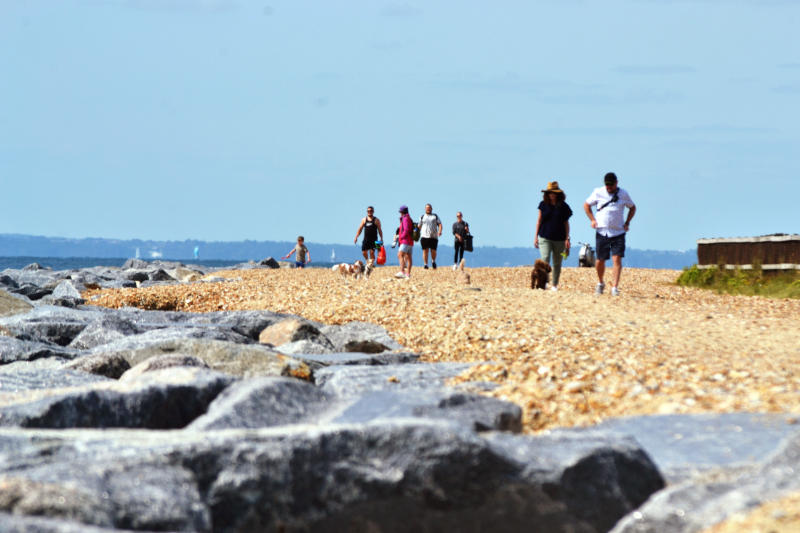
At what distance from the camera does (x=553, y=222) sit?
15.0 metres

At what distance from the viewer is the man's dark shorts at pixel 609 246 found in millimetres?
13562

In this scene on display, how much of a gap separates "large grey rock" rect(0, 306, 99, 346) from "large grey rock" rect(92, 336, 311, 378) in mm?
2117

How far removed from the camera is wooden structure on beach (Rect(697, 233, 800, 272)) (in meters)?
19.5

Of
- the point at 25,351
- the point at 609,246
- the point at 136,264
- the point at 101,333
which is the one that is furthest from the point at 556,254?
the point at 136,264

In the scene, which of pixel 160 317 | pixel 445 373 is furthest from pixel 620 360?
pixel 160 317

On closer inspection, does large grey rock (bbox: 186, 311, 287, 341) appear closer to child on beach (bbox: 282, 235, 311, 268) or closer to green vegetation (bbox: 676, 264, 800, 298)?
green vegetation (bbox: 676, 264, 800, 298)

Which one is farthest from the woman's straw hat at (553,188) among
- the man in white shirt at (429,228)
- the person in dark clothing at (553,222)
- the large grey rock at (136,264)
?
the large grey rock at (136,264)

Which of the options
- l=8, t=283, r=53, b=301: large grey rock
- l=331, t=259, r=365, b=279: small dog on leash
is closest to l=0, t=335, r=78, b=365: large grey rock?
l=8, t=283, r=53, b=301: large grey rock

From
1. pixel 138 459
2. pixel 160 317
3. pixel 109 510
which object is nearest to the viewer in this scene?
pixel 109 510

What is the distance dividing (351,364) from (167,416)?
2825 mm

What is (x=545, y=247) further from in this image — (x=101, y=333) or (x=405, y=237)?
(x=101, y=333)

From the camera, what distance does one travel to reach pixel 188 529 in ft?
11.6

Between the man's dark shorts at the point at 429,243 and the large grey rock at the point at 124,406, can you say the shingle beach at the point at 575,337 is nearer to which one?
the large grey rock at the point at 124,406

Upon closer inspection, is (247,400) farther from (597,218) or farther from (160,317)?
(597,218)
